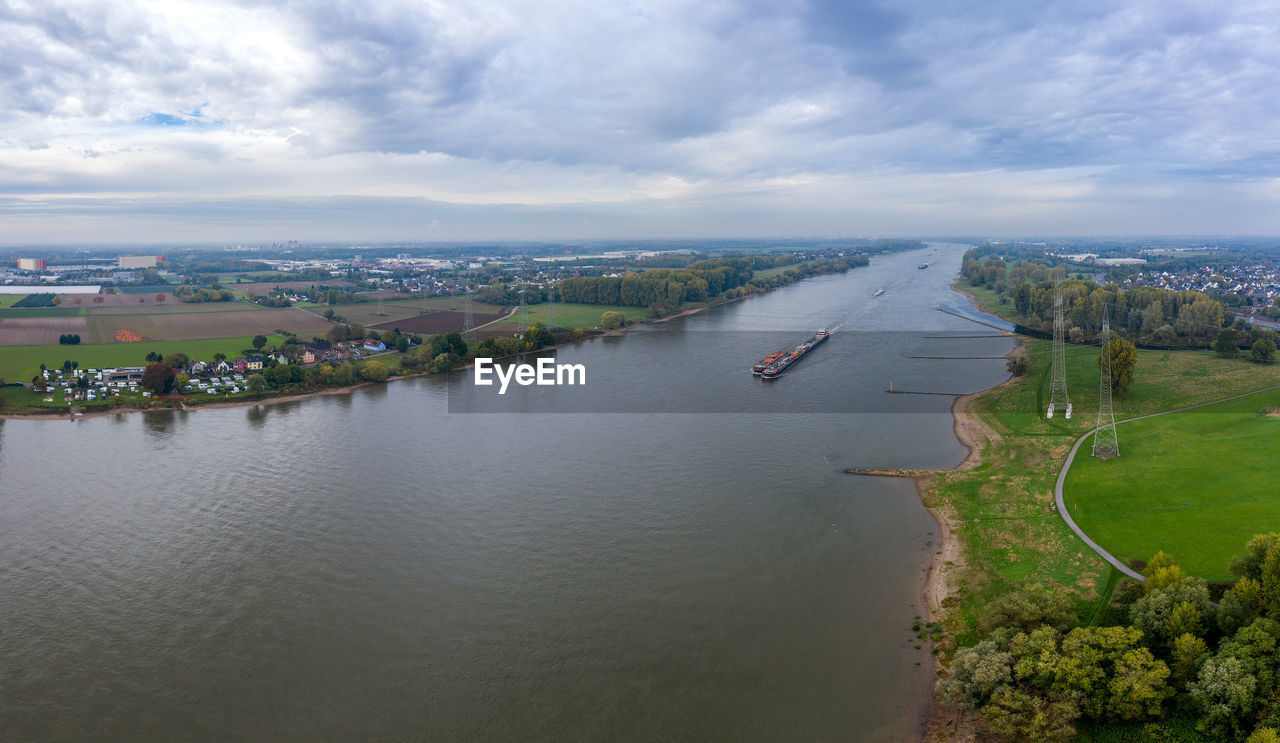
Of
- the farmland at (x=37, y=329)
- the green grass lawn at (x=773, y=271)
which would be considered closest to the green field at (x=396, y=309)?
the farmland at (x=37, y=329)

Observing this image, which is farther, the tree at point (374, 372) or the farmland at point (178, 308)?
the farmland at point (178, 308)

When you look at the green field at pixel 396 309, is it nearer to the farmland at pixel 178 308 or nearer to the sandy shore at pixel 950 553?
the farmland at pixel 178 308

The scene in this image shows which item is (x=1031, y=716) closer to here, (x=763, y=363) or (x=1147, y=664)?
(x=1147, y=664)

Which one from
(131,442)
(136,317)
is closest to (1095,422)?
(131,442)

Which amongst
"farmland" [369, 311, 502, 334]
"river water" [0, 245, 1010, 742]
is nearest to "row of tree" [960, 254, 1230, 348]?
"river water" [0, 245, 1010, 742]

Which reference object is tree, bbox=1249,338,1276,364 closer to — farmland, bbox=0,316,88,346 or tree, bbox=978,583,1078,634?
tree, bbox=978,583,1078,634
